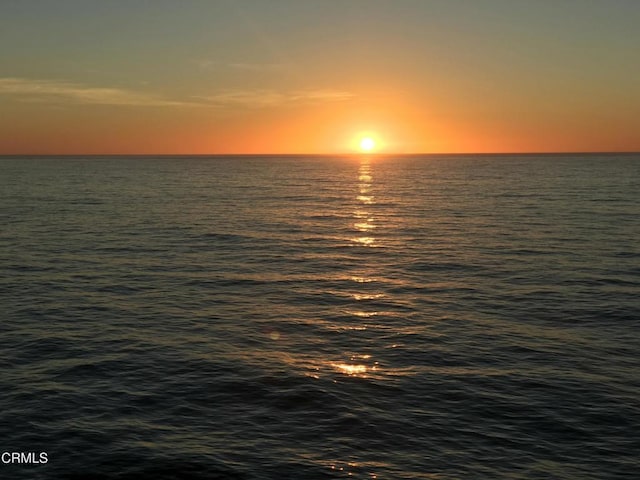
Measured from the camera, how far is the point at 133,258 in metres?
53.9

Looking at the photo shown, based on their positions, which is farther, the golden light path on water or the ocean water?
the golden light path on water

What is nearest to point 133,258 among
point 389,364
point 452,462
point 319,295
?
point 319,295

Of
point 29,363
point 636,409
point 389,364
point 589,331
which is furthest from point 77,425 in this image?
point 589,331

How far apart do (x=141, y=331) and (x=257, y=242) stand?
1264 inches

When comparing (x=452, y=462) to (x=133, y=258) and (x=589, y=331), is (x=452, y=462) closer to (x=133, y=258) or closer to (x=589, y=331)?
(x=589, y=331)

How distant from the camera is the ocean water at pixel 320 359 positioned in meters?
19.7

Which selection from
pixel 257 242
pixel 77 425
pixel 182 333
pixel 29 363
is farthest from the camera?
pixel 257 242

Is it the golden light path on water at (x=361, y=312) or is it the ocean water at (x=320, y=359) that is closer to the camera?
the ocean water at (x=320, y=359)

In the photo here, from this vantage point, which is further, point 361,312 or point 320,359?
point 361,312

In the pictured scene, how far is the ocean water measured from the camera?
1970cm

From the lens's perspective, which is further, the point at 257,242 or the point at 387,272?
the point at 257,242

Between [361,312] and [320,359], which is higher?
[361,312]

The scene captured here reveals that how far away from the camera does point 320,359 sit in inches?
1125

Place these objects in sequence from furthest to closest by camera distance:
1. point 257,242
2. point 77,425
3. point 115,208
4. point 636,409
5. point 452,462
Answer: point 115,208
point 257,242
point 636,409
point 77,425
point 452,462
